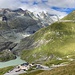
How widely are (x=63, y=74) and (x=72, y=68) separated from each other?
149 inches

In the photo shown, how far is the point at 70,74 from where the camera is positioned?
5825 cm

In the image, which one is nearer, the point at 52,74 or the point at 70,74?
the point at 70,74

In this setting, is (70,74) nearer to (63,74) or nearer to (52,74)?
(63,74)

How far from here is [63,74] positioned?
196 ft

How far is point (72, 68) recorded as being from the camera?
62219mm

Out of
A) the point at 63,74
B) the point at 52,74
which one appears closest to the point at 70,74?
the point at 63,74

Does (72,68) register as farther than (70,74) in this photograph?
Yes

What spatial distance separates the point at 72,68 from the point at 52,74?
5.79 metres

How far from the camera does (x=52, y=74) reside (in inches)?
2517

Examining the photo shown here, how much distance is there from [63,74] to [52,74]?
4891 mm

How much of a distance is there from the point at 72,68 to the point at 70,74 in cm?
423
